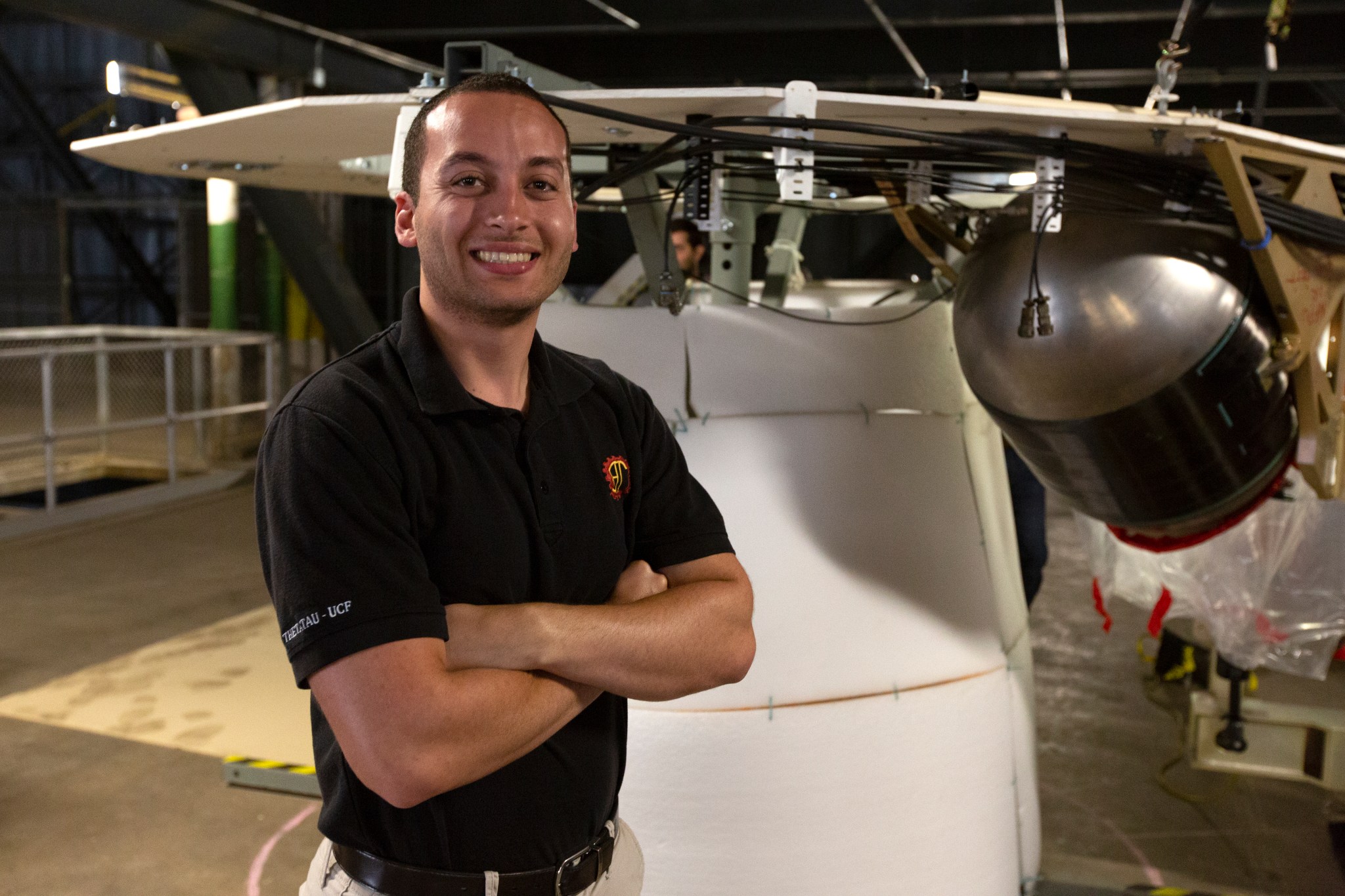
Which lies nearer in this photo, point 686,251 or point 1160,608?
point 1160,608

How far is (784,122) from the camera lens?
7.84ft

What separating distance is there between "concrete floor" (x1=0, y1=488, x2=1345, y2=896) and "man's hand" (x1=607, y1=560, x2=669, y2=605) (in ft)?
7.34

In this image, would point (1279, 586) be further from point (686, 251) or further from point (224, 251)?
point (224, 251)

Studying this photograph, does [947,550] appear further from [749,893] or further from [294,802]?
[294,802]

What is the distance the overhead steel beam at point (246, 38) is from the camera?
6.81m

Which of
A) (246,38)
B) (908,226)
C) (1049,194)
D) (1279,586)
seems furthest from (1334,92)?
(246,38)

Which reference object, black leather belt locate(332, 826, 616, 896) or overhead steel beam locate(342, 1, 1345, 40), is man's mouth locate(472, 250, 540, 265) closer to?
black leather belt locate(332, 826, 616, 896)

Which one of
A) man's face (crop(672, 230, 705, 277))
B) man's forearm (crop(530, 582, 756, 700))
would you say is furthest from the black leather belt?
man's face (crop(672, 230, 705, 277))

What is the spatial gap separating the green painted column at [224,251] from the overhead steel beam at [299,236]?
1.37m

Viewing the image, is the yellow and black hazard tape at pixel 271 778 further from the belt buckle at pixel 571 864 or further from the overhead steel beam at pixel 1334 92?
the overhead steel beam at pixel 1334 92

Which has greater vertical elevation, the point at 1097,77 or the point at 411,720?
the point at 1097,77

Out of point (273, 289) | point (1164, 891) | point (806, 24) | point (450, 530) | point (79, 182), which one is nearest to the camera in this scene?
point (450, 530)

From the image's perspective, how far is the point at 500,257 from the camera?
152 cm

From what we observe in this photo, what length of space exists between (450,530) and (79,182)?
1953 cm
